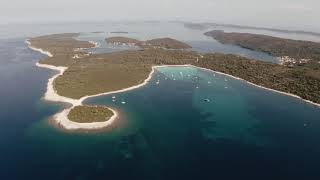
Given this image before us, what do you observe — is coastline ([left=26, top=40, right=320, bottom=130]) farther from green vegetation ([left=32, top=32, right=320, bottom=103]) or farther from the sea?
the sea

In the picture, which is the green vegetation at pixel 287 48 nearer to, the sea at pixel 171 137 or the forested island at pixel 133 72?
the forested island at pixel 133 72

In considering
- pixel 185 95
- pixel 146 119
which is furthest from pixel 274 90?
pixel 146 119

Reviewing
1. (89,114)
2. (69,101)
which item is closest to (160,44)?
(69,101)

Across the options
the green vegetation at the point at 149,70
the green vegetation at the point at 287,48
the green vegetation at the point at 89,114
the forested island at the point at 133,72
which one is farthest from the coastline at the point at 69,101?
the green vegetation at the point at 287,48

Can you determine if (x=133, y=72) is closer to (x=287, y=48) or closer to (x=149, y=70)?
(x=149, y=70)

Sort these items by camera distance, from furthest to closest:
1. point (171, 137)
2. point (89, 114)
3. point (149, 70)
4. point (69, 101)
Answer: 1. point (149, 70)
2. point (69, 101)
3. point (89, 114)
4. point (171, 137)

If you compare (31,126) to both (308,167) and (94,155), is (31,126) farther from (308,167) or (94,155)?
(308,167)
